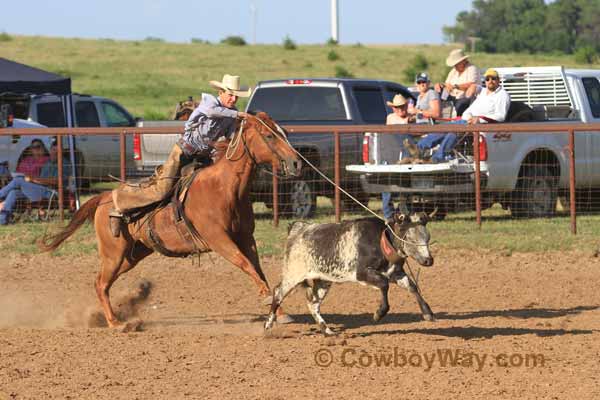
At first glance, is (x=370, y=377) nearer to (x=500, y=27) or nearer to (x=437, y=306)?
(x=437, y=306)

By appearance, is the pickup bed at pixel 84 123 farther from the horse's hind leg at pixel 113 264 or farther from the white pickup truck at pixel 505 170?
the horse's hind leg at pixel 113 264

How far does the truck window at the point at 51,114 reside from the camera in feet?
65.5

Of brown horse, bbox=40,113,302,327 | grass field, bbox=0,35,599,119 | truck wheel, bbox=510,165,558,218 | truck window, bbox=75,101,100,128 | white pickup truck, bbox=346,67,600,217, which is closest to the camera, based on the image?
brown horse, bbox=40,113,302,327

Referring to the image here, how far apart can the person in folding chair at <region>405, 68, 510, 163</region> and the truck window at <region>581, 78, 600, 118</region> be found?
7.10ft

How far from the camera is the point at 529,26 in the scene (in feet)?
313

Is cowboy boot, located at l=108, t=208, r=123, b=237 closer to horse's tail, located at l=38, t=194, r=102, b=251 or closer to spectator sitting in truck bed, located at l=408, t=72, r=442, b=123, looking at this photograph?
horse's tail, located at l=38, t=194, r=102, b=251

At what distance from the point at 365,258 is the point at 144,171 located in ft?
26.7

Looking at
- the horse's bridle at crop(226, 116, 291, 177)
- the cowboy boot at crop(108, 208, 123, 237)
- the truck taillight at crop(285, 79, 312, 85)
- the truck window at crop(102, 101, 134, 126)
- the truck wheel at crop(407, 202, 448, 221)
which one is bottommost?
the truck wheel at crop(407, 202, 448, 221)

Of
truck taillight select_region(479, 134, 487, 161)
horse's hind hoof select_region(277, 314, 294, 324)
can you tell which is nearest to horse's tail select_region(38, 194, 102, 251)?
horse's hind hoof select_region(277, 314, 294, 324)

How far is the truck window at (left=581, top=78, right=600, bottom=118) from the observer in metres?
16.5

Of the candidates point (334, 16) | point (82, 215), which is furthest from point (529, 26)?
point (82, 215)

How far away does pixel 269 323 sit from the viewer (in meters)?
9.02

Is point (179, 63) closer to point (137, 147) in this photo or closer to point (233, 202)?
point (137, 147)

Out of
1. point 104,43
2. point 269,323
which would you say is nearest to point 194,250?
point 269,323
